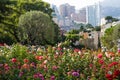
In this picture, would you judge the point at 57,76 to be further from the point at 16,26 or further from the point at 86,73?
the point at 16,26

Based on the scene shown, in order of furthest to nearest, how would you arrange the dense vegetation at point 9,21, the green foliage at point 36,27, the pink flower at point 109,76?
the dense vegetation at point 9,21, the green foliage at point 36,27, the pink flower at point 109,76

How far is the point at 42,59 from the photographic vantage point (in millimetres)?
9695

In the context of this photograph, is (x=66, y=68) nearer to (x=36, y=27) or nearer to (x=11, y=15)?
(x=36, y=27)

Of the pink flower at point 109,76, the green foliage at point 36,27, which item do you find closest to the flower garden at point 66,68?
the pink flower at point 109,76

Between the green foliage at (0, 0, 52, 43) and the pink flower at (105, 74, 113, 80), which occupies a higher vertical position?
the pink flower at (105, 74, 113, 80)

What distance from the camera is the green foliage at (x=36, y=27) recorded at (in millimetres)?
33656

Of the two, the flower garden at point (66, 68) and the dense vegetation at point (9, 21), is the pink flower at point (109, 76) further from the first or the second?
the dense vegetation at point (9, 21)

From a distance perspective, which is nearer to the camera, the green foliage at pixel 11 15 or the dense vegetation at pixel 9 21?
the dense vegetation at pixel 9 21

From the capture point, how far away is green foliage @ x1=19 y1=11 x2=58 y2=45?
110ft

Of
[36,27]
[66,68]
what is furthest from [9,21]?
[66,68]

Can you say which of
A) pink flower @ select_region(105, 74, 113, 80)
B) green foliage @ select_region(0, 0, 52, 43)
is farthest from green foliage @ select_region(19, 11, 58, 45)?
pink flower @ select_region(105, 74, 113, 80)

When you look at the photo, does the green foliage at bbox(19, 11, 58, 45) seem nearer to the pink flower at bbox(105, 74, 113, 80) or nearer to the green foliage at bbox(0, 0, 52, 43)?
the green foliage at bbox(0, 0, 52, 43)

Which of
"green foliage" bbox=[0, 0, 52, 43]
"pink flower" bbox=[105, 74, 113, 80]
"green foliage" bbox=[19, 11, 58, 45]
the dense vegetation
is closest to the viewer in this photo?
"pink flower" bbox=[105, 74, 113, 80]

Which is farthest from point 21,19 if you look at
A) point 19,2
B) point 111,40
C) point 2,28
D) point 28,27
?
point 111,40
